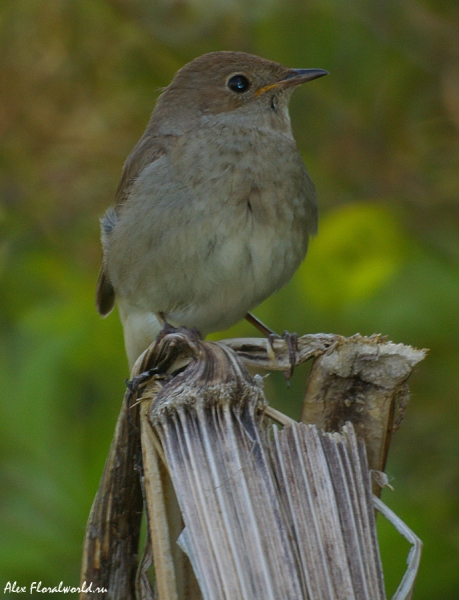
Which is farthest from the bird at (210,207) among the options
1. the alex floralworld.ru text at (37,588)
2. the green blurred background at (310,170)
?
the alex floralworld.ru text at (37,588)

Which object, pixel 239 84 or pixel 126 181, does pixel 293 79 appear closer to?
pixel 239 84

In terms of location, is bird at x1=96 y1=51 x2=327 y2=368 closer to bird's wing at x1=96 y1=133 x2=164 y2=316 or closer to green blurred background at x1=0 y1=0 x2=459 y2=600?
bird's wing at x1=96 y1=133 x2=164 y2=316

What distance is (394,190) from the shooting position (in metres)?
5.05

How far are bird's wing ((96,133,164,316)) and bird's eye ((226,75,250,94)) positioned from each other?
1.53 ft

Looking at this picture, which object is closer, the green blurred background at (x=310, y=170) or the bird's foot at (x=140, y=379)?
the bird's foot at (x=140, y=379)

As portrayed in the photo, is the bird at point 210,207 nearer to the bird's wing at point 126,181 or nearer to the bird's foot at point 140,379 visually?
the bird's wing at point 126,181

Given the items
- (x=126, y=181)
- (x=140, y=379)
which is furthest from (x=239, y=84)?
(x=140, y=379)

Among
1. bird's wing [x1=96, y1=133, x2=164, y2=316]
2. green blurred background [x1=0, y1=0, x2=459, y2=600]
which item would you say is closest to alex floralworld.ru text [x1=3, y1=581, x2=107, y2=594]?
green blurred background [x1=0, y1=0, x2=459, y2=600]

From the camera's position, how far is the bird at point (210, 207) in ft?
12.8

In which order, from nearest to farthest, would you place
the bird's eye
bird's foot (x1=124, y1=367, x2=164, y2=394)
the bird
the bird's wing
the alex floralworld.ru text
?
bird's foot (x1=124, y1=367, x2=164, y2=394) → the alex floralworld.ru text → the bird → the bird's wing → the bird's eye

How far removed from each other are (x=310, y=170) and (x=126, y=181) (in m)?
1.18

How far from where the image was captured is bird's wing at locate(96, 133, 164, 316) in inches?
169

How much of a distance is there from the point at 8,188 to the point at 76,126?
0.52m

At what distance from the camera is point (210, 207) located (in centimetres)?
383
